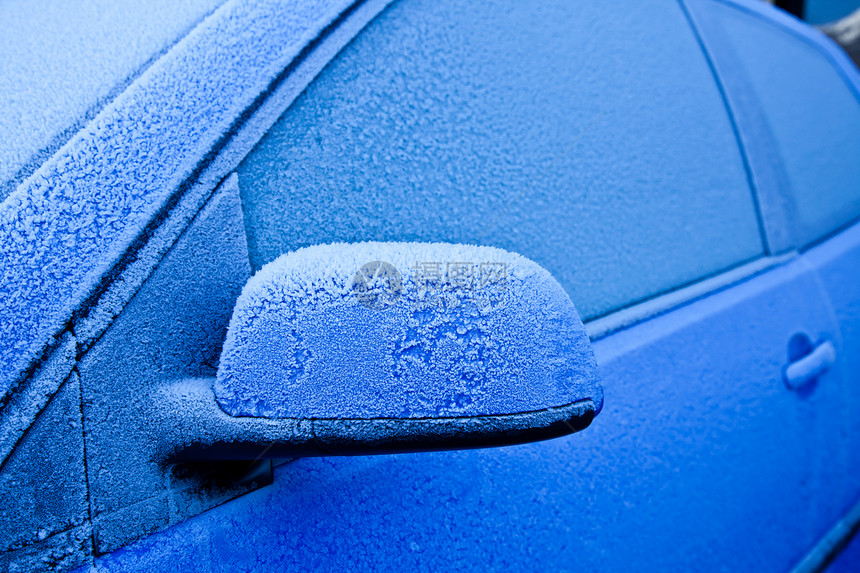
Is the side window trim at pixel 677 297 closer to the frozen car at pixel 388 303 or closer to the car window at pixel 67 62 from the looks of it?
the frozen car at pixel 388 303

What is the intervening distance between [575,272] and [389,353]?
0.63 metres

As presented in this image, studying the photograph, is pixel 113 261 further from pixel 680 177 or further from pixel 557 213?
pixel 680 177

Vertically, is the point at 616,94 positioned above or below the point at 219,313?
above

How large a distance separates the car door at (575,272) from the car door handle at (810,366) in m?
0.02

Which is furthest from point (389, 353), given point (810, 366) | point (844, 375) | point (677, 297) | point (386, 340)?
point (844, 375)

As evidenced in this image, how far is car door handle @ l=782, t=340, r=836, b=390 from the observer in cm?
138

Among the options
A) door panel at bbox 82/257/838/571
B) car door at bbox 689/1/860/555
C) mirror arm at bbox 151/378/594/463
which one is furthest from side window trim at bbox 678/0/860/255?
mirror arm at bbox 151/378/594/463

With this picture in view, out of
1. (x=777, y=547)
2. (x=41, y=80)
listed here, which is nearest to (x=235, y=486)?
(x=41, y=80)

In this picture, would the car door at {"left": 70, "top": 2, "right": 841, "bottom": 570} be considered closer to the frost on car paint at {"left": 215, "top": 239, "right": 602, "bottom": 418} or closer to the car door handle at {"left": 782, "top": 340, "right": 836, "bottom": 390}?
the car door handle at {"left": 782, "top": 340, "right": 836, "bottom": 390}

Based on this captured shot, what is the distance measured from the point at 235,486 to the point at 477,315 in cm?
40

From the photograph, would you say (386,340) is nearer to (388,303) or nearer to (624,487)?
(388,303)

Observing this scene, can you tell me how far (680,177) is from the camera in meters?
1.33

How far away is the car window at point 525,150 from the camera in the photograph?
0.83m

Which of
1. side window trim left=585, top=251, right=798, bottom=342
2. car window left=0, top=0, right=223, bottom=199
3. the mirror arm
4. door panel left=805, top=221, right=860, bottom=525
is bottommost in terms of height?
door panel left=805, top=221, right=860, bottom=525
